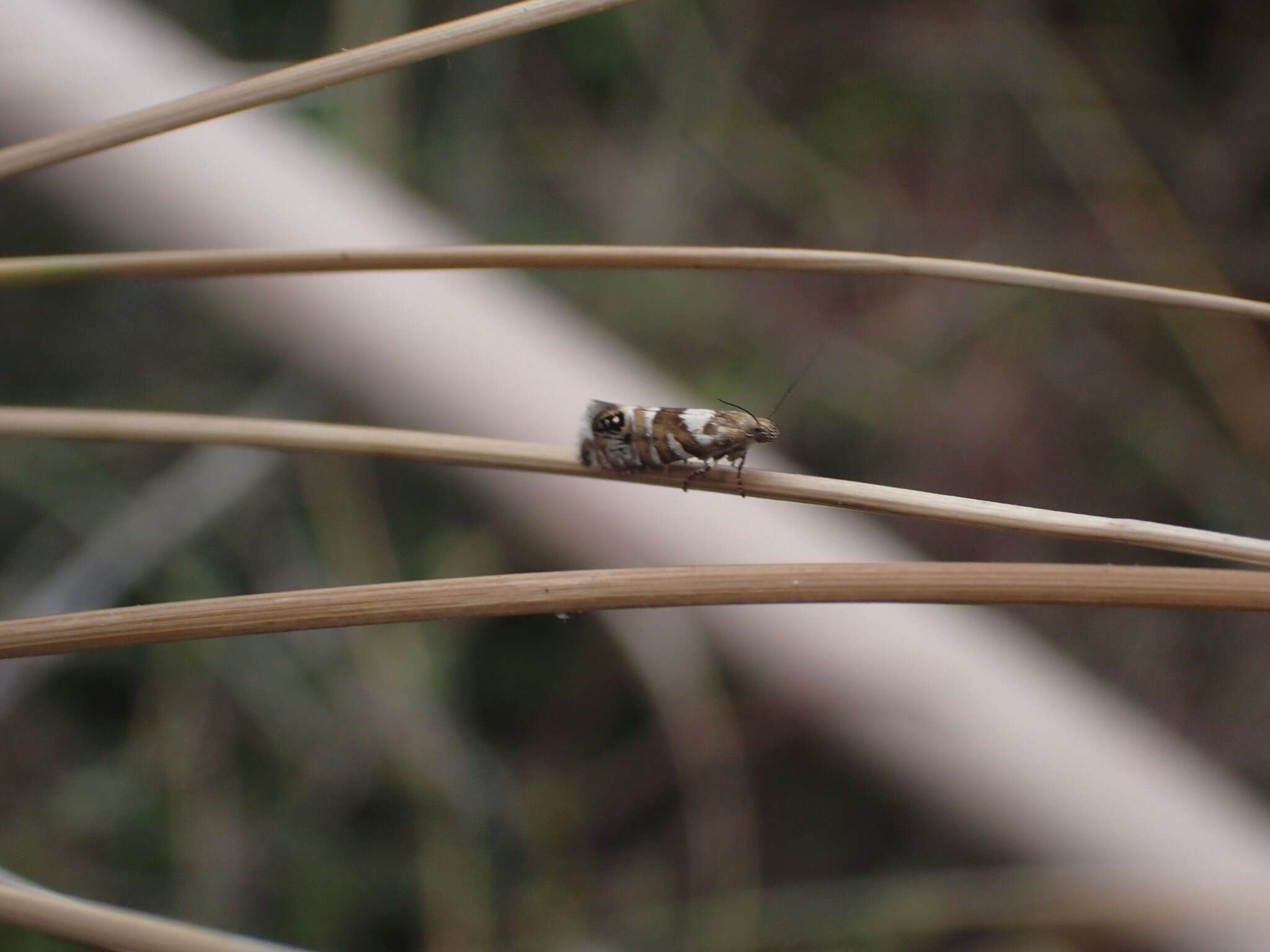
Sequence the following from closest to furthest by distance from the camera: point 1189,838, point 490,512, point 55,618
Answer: point 55,618
point 1189,838
point 490,512

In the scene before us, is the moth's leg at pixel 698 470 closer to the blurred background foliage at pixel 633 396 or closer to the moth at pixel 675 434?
the moth at pixel 675 434

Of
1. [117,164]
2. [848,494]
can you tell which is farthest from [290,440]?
[117,164]

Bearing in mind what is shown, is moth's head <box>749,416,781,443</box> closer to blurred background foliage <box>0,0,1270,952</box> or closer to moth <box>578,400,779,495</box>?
moth <box>578,400,779,495</box>

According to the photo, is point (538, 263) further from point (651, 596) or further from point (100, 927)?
point (100, 927)

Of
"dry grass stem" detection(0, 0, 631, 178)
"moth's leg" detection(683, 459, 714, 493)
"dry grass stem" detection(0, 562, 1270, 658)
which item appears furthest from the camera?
"moth's leg" detection(683, 459, 714, 493)

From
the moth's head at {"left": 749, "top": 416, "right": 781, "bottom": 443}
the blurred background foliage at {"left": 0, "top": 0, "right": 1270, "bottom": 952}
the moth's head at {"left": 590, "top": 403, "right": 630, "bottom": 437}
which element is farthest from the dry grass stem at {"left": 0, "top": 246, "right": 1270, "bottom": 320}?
the blurred background foliage at {"left": 0, "top": 0, "right": 1270, "bottom": 952}

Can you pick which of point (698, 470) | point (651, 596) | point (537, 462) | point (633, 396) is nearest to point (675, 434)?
point (698, 470)

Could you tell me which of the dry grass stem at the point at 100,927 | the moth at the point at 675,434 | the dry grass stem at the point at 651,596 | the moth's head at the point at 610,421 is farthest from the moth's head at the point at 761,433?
the dry grass stem at the point at 100,927

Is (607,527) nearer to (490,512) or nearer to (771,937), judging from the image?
(490,512)
